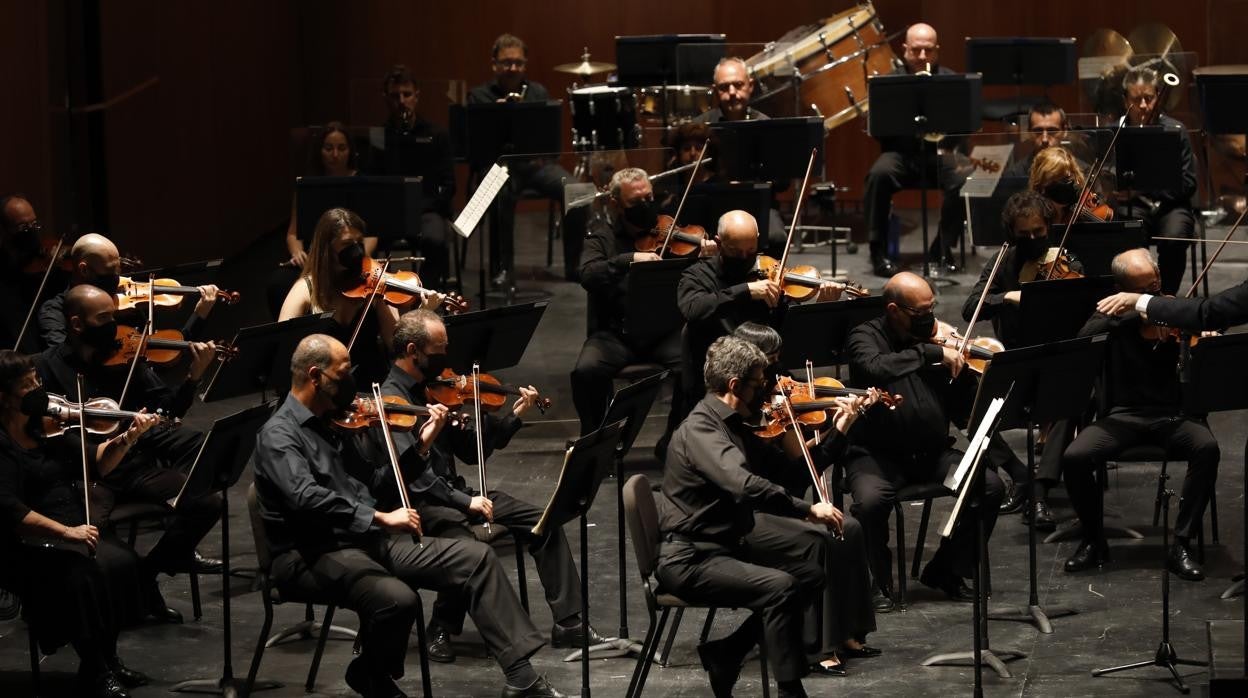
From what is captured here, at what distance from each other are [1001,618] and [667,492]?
155 cm

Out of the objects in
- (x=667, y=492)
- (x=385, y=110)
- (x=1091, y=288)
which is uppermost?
(x=385, y=110)

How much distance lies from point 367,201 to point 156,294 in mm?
1317

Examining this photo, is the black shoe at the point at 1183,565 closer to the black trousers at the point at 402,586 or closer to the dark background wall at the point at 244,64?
the black trousers at the point at 402,586

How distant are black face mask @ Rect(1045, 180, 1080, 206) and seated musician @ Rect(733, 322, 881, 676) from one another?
2333 mm

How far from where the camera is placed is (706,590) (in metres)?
5.82

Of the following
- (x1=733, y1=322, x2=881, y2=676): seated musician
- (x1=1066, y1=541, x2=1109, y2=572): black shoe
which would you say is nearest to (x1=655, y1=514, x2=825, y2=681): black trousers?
(x1=733, y1=322, x2=881, y2=676): seated musician

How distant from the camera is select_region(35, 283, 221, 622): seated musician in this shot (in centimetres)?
679

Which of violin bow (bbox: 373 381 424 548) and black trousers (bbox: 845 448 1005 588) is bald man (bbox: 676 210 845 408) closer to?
black trousers (bbox: 845 448 1005 588)

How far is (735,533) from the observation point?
5977 mm

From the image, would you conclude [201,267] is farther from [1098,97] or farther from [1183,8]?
[1183,8]

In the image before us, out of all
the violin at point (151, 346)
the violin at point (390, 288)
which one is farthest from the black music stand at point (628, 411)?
the violin at point (151, 346)

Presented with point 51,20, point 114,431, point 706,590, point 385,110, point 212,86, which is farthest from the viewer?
point 212,86

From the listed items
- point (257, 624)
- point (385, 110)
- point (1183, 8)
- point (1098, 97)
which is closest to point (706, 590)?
point (257, 624)

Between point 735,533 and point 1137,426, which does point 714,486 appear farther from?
point 1137,426
